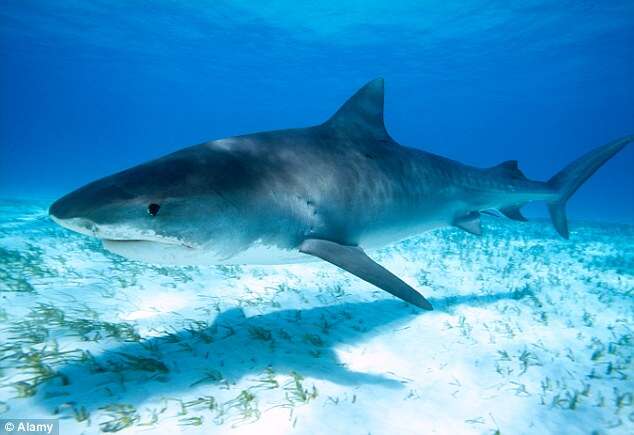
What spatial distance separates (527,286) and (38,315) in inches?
283

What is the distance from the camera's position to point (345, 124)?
185 inches

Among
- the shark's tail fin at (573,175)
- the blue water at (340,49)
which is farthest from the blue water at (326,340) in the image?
the blue water at (340,49)

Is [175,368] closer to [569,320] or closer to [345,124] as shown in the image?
[345,124]

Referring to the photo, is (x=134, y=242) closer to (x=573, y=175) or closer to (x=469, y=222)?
(x=469, y=222)

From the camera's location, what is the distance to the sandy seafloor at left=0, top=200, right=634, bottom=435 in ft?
8.35

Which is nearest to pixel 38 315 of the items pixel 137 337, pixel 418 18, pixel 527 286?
pixel 137 337

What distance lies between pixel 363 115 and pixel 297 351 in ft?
10.2

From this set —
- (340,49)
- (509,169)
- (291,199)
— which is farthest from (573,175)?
(340,49)

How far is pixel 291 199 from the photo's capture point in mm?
3484

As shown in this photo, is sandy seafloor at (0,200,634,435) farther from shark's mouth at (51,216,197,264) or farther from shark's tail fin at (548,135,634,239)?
shark's tail fin at (548,135,634,239)

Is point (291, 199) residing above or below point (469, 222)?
below

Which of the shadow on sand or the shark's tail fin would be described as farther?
the shark's tail fin

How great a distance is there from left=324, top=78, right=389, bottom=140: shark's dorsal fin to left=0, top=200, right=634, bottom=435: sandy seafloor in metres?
2.42

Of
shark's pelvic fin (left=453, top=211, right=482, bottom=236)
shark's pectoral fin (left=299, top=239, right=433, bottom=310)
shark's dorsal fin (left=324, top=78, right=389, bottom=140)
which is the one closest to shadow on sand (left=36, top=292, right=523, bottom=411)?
shark's pectoral fin (left=299, top=239, right=433, bottom=310)
